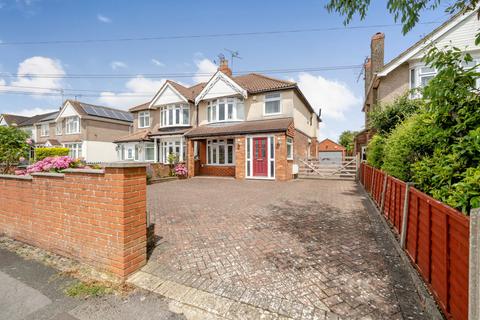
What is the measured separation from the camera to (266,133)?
13.8 meters

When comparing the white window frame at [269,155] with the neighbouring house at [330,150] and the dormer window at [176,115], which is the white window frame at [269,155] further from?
the neighbouring house at [330,150]

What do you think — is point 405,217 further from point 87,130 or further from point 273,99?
point 87,130

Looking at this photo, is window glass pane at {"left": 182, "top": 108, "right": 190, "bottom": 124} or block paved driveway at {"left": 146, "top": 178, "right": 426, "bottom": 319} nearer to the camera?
block paved driveway at {"left": 146, "top": 178, "right": 426, "bottom": 319}

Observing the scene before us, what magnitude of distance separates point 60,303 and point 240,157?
40.3 ft

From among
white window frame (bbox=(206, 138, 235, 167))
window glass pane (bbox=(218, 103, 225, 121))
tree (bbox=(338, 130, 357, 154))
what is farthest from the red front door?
tree (bbox=(338, 130, 357, 154))

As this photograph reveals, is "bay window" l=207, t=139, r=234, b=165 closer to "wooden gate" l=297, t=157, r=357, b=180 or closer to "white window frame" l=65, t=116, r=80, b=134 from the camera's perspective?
"wooden gate" l=297, t=157, r=357, b=180

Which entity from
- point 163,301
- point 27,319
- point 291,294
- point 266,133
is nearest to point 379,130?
point 266,133

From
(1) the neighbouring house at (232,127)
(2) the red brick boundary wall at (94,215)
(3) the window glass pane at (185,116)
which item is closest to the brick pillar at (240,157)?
(1) the neighbouring house at (232,127)

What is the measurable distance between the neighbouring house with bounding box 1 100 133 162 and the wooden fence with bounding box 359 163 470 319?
30677 millimetres

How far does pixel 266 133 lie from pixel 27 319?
41.4 feet

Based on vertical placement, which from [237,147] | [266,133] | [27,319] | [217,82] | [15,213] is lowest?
[27,319]

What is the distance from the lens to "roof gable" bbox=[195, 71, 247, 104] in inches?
A: 638

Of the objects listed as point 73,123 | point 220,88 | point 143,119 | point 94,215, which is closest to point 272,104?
point 220,88

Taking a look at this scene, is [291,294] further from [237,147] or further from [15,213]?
[237,147]
